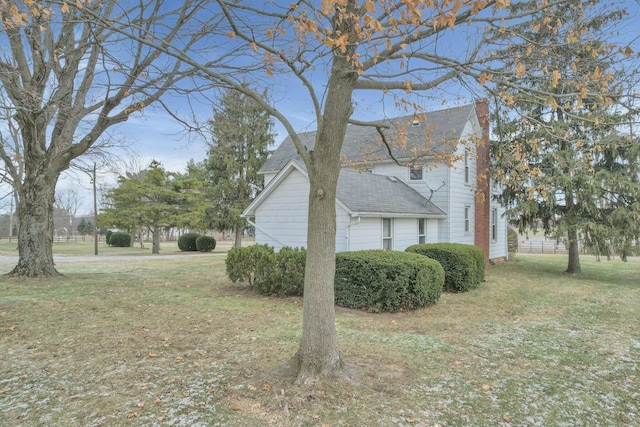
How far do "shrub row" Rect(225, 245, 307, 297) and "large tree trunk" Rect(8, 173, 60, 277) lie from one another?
19.3ft

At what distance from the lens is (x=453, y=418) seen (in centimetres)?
355

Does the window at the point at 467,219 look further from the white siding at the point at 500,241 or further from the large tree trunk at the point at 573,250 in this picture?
the large tree trunk at the point at 573,250

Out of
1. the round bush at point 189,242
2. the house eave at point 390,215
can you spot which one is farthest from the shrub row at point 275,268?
the round bush at point 189,242

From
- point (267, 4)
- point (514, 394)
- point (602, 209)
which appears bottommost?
point (514, 394)

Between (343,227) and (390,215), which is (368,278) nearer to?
(343,227)

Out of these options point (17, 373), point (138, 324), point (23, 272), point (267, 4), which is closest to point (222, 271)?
point (23, 272)

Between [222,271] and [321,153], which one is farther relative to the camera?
[222,271]

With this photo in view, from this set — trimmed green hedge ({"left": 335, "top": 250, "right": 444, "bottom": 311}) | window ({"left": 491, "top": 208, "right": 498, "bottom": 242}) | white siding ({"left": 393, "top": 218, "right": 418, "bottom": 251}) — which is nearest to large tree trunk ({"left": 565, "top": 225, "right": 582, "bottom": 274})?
window ({"left": 491, "top": 208, "right": 498, "bottom": 242})

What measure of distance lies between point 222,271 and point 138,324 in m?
8.21

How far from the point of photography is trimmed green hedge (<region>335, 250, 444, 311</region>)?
8.22 m

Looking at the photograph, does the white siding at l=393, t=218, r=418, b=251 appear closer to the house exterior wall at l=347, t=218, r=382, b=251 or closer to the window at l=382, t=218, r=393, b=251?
the window at l=382, t=218, r=393, b=251

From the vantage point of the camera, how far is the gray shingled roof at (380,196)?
12.5m

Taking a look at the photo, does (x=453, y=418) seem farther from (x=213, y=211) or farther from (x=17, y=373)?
(x=213, y=211)

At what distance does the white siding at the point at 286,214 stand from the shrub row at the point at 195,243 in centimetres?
1774
